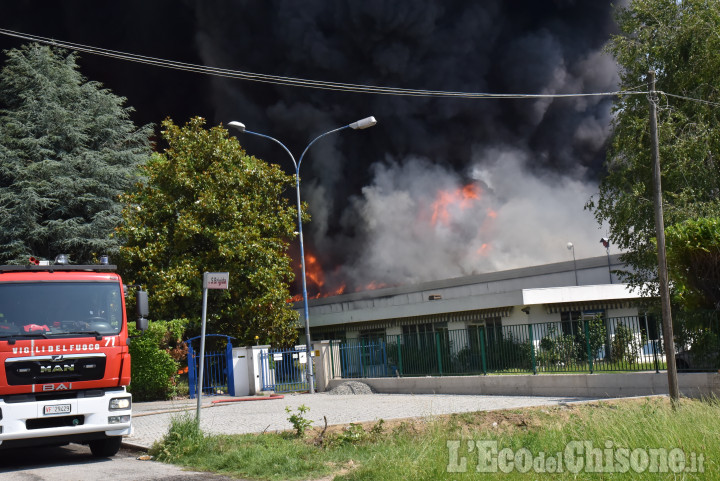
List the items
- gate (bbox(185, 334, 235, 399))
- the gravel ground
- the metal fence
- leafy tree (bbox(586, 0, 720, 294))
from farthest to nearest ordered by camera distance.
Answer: gate (bbox(185, 334, 235, 399)), leafy tree (bbox(586, 0, 720, 294)), the metal fence, the gravel ground

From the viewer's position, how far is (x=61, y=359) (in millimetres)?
12086

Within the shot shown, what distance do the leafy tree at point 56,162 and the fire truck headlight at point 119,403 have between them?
21.9m

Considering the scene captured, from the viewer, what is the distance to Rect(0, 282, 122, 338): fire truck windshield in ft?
39.7

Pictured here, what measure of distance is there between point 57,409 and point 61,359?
80 centimetres

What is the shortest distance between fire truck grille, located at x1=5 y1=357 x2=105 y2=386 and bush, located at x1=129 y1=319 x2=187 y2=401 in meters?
14.0

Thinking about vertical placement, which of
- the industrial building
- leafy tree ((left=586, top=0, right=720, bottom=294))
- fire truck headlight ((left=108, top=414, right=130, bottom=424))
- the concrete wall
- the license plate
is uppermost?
leafy tree ((left=586, top=0, right=720, bottom=294))

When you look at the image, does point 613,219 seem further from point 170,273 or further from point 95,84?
point 95,84

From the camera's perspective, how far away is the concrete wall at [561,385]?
1652 cm

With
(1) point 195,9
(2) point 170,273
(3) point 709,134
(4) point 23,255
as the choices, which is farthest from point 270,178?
(1) point 195,9

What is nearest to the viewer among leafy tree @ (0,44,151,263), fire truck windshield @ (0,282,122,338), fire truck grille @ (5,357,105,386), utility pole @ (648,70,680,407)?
fire truck grille @ (5,357,105,386)

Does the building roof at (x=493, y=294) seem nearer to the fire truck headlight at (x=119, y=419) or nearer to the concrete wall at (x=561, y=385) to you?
the concrete wall at (x=561, y=385)

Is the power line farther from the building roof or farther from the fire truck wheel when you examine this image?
the building roof

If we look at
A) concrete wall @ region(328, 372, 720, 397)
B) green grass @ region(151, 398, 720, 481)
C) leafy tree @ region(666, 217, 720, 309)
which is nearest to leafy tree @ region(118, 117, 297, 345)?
concrete wall @ region(328, 372, 720, 397)

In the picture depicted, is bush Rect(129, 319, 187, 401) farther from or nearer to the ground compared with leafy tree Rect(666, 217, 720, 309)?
nearer to the ground
